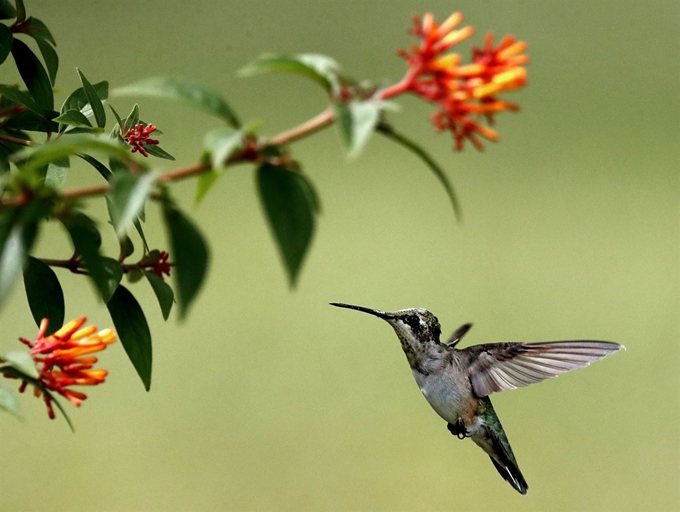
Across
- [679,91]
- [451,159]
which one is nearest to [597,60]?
[679,91]

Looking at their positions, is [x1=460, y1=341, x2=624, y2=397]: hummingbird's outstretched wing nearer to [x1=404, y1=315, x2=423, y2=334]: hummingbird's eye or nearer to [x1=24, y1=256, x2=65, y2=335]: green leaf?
[x1=404, y1=315, x2=423, y2=334]: hummingbird's eye

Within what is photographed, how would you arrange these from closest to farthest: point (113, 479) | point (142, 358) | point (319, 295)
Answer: point (142, 358)
point (113, 479)
point (319, 295)

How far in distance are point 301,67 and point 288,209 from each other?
0.22ft

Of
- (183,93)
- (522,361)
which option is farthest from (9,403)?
(522,361)

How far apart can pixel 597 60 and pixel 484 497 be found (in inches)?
56.7

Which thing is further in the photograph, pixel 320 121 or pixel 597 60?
pixel 597 60

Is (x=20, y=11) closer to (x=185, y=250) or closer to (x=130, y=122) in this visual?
(x=130, y=122)

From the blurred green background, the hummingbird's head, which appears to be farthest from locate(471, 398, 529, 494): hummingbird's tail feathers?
the blurred green background

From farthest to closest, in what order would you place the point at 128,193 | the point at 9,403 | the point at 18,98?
the point at 18,98
the point at 9,403
the point at 128,193

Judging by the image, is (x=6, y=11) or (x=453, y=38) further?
(x=6, y=11)

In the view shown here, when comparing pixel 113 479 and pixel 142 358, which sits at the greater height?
pixel 142 358

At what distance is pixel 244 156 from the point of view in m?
0.38

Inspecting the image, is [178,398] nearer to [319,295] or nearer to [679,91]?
[319,295]

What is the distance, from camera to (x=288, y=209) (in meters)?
0.39
